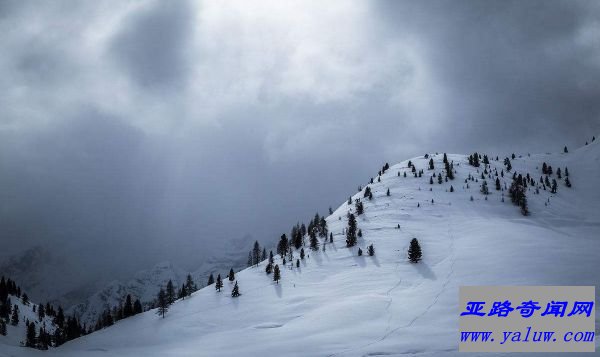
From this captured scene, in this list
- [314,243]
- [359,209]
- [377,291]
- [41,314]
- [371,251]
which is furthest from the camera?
[41,314]

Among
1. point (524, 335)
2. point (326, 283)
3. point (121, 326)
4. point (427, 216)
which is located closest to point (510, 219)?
point (427, 216)

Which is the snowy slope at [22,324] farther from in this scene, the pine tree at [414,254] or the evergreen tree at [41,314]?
the pine tree at [414,254]

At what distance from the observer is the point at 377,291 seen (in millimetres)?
66938

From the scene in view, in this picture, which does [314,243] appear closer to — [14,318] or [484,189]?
[484,189]

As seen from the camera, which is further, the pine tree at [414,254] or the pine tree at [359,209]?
the pine tree at [359,209]

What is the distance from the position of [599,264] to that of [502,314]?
34.6 metres

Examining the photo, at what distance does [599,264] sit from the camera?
6175 centimetres

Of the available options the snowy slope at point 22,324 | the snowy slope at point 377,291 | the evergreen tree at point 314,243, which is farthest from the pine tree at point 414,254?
the snowy slope at point 22,324

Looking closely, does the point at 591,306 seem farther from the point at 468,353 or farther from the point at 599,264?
the point at 599,264

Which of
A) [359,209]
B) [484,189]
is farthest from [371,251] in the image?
[484,189]

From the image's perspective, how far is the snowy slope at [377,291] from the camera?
149 ft

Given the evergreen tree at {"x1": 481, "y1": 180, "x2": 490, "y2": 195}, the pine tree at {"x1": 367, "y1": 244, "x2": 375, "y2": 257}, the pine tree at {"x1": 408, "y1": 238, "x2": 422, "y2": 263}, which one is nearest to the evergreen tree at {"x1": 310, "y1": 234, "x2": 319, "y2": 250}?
the pine tree at {"x1": 367, "y1": 244, "x2": 375, "y2": 257}

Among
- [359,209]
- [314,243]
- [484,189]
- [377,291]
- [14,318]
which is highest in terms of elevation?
[484,189]

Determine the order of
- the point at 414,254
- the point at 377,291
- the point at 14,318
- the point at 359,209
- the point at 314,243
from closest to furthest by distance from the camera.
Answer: the point at 377,291 < the point at 414,254 < the point at 314,243 < the point at 359,209 < the point at 14,318
